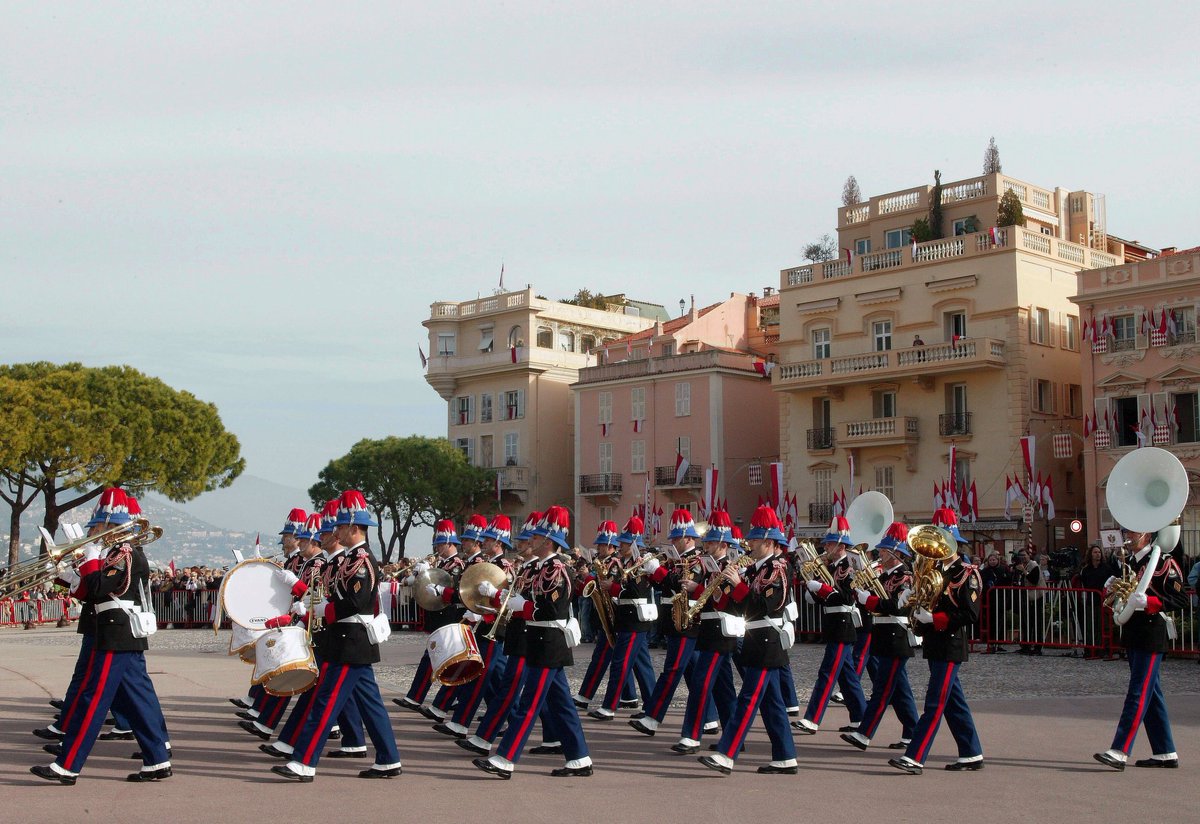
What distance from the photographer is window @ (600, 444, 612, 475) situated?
56125 millimetres

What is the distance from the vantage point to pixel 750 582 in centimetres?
1133

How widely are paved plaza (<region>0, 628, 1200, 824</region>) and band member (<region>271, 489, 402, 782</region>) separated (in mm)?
215

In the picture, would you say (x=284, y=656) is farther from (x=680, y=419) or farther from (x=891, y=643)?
(x=680, y=419)

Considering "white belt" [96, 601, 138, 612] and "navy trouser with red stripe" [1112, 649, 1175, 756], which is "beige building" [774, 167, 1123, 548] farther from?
"white belt" [96, 601, 138, 612]

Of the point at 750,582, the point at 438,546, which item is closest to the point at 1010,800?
the point at 750,582

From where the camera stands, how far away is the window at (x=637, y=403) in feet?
181

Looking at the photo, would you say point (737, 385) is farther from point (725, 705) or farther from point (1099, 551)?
point (725, 705)

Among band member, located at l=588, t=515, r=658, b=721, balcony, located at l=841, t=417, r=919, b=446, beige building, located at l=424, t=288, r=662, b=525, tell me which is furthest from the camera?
beige building, located at l=424, t=288, r=662, b=525

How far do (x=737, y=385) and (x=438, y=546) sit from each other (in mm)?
38594

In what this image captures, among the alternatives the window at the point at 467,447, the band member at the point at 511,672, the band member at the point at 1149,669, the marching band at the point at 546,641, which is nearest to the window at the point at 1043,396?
the window at the point at 467,447

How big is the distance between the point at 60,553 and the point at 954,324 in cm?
3756

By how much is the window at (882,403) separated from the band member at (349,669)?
3743 centimetres

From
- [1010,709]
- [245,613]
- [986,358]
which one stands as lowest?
[1010,709]

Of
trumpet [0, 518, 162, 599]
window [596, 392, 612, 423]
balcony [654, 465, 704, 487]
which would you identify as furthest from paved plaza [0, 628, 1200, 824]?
window [596, 392, 612, 423]
